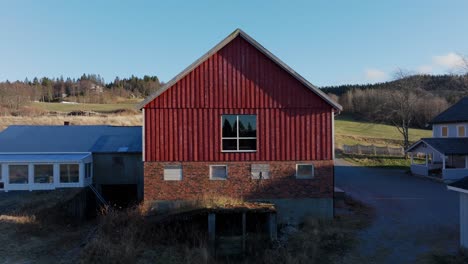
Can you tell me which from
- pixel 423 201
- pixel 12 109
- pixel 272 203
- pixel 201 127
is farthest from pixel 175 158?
pixel 12 109

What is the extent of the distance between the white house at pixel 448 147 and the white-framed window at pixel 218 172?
2036cm

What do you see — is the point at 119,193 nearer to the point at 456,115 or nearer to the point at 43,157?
the point at 43,157

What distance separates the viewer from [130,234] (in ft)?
52.8

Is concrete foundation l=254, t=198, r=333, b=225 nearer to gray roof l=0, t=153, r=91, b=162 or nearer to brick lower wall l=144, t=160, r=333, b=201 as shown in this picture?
brick lower wall l=144, t=160, r=333, b=201

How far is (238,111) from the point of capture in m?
18.9

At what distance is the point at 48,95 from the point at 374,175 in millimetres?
102449

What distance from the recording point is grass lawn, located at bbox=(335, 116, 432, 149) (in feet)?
194

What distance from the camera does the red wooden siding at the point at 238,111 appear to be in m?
18.8

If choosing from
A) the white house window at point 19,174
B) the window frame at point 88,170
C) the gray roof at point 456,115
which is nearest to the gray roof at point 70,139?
the window frame at point 88,170

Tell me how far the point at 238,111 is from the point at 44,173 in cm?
1219

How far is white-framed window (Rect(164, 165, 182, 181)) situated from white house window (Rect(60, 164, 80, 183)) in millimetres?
7122

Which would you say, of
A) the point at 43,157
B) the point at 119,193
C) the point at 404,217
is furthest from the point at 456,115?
the point at 43,157

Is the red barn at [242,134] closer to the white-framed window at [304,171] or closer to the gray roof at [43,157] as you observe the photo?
the white-framed window at [304,171]

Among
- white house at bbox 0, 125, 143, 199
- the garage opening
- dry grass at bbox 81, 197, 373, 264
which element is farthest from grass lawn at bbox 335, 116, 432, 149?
dry grass at bbox 81, 197, 373, 264
